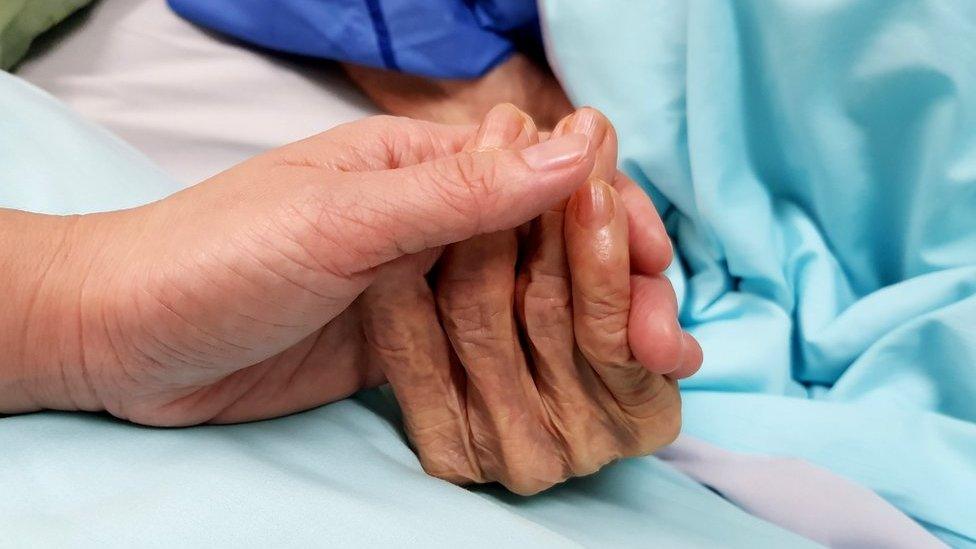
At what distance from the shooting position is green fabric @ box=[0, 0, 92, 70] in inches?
32.6

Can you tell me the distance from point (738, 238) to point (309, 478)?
1.47 feet

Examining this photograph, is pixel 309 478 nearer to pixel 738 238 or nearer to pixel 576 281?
pixel 576 281

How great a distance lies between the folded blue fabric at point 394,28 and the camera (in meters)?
0.84

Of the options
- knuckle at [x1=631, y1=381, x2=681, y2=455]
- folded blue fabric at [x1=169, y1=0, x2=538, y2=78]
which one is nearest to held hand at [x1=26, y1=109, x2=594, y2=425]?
knuckle at [x1=631, y1=381, x2=681, y2=455]

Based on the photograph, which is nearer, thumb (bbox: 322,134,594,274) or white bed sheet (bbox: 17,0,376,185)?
thumb (bbox: 322,134,594,274)

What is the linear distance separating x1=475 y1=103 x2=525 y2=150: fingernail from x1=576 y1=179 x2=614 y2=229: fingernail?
69 mm

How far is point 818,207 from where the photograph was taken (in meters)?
0.79

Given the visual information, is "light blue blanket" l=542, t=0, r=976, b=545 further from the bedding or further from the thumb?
the thumb

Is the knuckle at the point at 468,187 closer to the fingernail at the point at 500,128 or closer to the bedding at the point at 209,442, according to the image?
the fingernail at the point at 500,128

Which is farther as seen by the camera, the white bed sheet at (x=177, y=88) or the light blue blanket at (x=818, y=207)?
the white bed sheet at (x=177, y=88)

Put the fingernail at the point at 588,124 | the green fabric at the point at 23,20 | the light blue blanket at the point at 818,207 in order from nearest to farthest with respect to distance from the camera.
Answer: the fingernail at the point at 588,124
the light blue blanket at the point at 818,207
the green fabric at the point at 23,20

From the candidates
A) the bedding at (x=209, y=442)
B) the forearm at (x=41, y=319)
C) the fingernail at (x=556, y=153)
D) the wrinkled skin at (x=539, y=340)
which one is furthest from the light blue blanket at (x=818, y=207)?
the forearm at (x=41, y=319)

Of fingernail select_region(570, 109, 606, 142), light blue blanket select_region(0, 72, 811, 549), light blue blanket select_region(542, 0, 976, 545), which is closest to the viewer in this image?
light blue blanket select_region(0, 72, 811, 549)

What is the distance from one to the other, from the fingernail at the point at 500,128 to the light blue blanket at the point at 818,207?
241 mm
